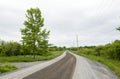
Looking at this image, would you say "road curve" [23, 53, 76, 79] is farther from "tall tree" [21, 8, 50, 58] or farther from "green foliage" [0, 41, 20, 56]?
"green foliage" [0, 41, 20, 56]

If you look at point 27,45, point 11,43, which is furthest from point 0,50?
point 27,45

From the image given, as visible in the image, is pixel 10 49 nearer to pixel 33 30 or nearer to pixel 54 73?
pixel 33 30

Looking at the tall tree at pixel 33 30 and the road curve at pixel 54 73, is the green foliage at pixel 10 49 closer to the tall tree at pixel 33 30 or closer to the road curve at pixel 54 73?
the tall tree at pixel 33 30

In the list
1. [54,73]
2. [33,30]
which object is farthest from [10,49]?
[54,73]

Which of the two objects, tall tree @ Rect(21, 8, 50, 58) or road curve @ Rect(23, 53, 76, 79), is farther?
tall tree @ Rect(21, 8, 50, 58)

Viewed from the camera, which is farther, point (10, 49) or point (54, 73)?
point (10, 49)

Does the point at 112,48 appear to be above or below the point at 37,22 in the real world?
below

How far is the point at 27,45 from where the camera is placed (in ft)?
154

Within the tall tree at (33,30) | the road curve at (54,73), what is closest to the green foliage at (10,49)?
the tall tree at (33,30)

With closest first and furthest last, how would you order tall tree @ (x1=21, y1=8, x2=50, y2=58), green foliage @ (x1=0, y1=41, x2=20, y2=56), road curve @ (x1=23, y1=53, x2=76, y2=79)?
road curve @ (x1=23, y1=53, x2=76, y2=79), tall tree @ (x1=21, y1=8, x2=50, y2=58), green foliage @ (x1=0, y1=41, x2=20, y2=56)

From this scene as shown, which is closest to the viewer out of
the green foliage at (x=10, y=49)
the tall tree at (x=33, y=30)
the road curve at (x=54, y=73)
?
the road curve at (x=54, y=73)

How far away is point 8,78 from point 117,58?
96.6 feet

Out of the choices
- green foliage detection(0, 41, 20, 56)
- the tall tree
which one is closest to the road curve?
the tall tree

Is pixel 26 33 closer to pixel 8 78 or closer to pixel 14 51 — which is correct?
pixel 14 51
